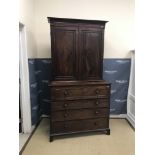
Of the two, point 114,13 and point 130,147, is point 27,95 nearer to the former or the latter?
point 130,147

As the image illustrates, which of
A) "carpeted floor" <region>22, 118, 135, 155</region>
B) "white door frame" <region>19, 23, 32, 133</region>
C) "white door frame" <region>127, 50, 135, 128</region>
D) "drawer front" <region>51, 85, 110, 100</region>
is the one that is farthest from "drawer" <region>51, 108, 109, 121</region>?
"white door frame" <region>127, 50, 135, 128</region>

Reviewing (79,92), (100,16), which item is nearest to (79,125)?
(79,92)

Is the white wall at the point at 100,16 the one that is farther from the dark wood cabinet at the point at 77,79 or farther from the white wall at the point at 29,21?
the dark wood cabinet at the point at 77,79

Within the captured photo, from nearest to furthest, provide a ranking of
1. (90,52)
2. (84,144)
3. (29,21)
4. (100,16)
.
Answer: (84,144)
(90,52)
(29,21)
(100,16)

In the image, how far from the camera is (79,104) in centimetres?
308

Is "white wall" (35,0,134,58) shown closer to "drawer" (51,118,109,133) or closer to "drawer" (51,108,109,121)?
"drawer" (51,108,109,121)

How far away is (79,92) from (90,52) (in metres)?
0.72

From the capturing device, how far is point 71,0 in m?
3.79

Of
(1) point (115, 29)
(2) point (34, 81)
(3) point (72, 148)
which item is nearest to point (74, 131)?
(3) point (72, 148)

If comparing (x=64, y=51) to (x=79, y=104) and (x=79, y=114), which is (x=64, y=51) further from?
(x=79, y=114)

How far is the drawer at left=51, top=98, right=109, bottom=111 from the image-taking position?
2996 mm
